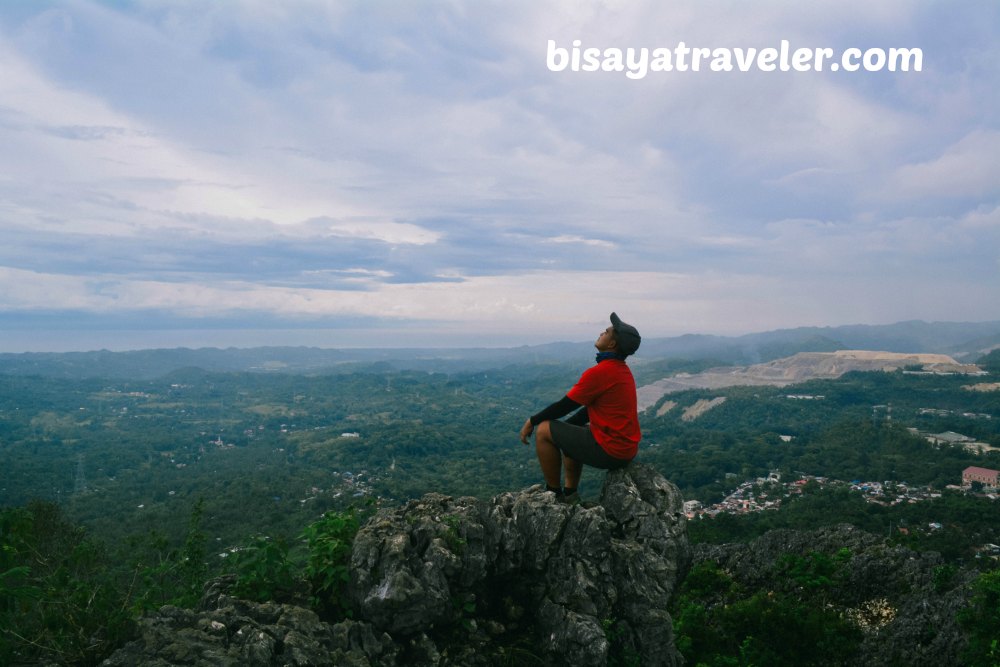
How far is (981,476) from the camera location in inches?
3056

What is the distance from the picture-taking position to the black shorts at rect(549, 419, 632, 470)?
28.6 feet

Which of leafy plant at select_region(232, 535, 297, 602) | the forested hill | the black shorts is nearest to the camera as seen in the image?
leafy plant at select_region(232, 535, 297, 602)

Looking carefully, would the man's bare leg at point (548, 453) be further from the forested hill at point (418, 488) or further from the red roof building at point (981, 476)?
the red roof building at point (981, 476)

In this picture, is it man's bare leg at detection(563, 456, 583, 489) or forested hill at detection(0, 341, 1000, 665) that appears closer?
forested hill at detection(0, 341, 1000, 665)

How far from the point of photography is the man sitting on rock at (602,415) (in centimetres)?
854

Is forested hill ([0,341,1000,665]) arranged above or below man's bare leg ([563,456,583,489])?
below

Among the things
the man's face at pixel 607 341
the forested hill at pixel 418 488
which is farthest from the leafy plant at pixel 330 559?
the man's face at pixel 607 341

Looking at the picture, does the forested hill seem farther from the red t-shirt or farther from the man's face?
the man's face

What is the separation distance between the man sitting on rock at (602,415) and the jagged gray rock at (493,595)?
0.78 meters

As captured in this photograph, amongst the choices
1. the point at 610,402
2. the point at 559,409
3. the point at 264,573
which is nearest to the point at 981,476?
the point at 610,402

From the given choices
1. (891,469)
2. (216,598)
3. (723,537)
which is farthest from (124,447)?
(891,469)

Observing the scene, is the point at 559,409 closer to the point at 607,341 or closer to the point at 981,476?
the point at 607,341

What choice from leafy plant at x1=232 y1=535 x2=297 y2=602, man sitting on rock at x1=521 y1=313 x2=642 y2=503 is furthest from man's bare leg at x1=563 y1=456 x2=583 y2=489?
leafy plant at x1=232 y1=535 x2=297 y2=602

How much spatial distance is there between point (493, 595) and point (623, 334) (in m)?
4.68
